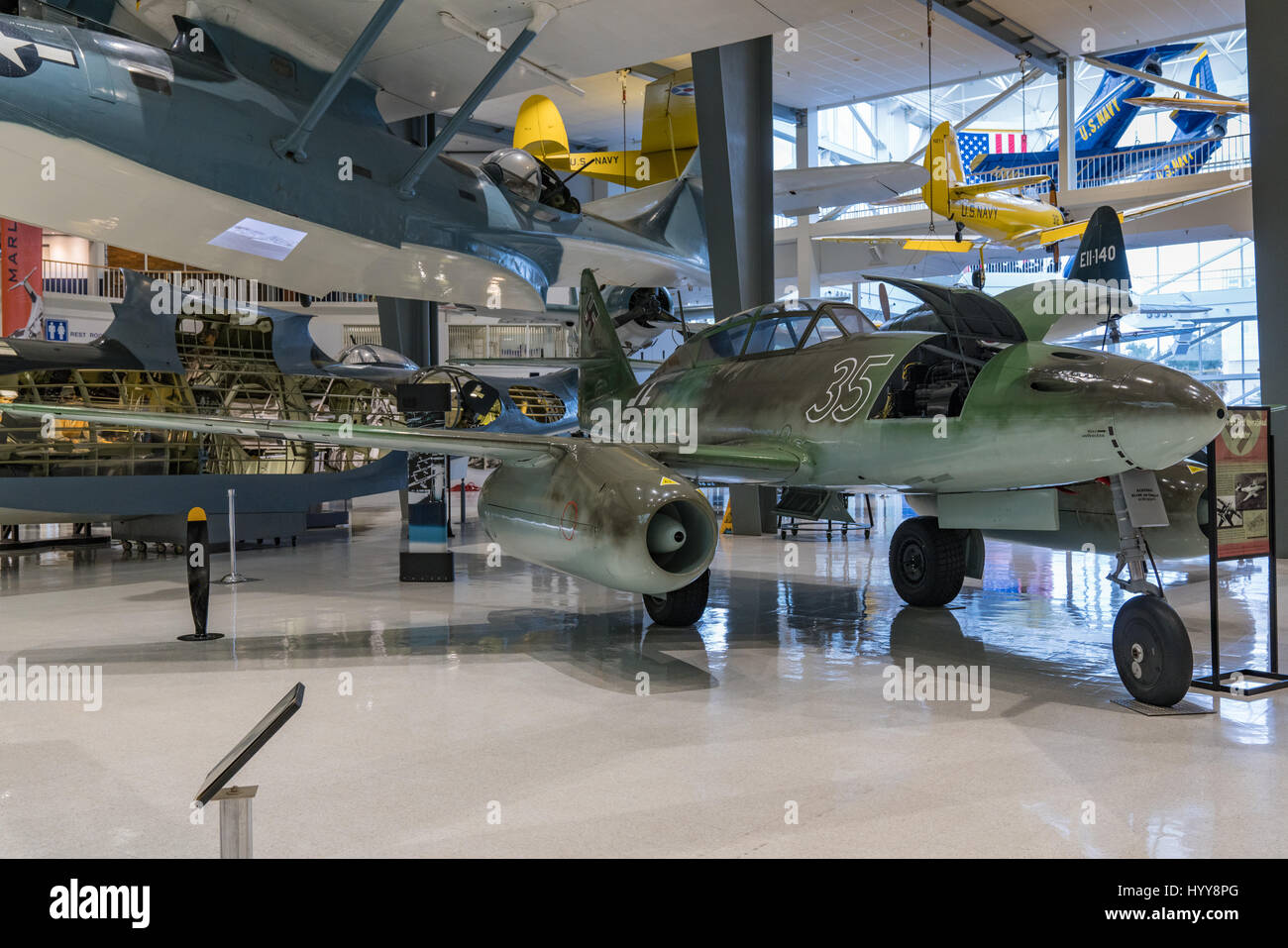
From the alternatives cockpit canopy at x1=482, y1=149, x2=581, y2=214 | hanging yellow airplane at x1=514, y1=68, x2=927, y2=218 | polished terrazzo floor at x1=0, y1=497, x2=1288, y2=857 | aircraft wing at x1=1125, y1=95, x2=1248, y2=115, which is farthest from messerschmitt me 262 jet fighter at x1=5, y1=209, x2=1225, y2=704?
aircraft wing at x1=1125, y1=95, x2=1248, y2=115

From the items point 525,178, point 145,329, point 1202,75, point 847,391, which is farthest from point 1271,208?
point 1202,75

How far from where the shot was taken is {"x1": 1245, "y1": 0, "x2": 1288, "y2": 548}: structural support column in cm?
1095

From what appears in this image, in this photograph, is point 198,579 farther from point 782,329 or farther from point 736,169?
point 736,169

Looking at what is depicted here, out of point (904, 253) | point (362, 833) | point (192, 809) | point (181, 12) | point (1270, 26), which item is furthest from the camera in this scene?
point (904, 253)

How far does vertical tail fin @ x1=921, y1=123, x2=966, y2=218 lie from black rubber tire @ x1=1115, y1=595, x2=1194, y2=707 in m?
13.7

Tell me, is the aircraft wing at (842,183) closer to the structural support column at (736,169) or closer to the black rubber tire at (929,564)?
the structural support column at (736,169)

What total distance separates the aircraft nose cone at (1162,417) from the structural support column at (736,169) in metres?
8.32

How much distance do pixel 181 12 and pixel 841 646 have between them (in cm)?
740

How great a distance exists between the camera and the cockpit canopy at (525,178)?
9570mm

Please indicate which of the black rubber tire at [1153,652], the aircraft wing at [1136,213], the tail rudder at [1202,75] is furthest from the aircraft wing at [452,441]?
the tail rudder at [1202,75]

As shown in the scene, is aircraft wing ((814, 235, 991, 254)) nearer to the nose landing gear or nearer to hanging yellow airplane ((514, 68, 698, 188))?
hanging yellow airplane ((514, 68, 698, 188))

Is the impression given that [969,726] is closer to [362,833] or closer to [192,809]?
[362,833]

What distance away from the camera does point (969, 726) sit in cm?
438
